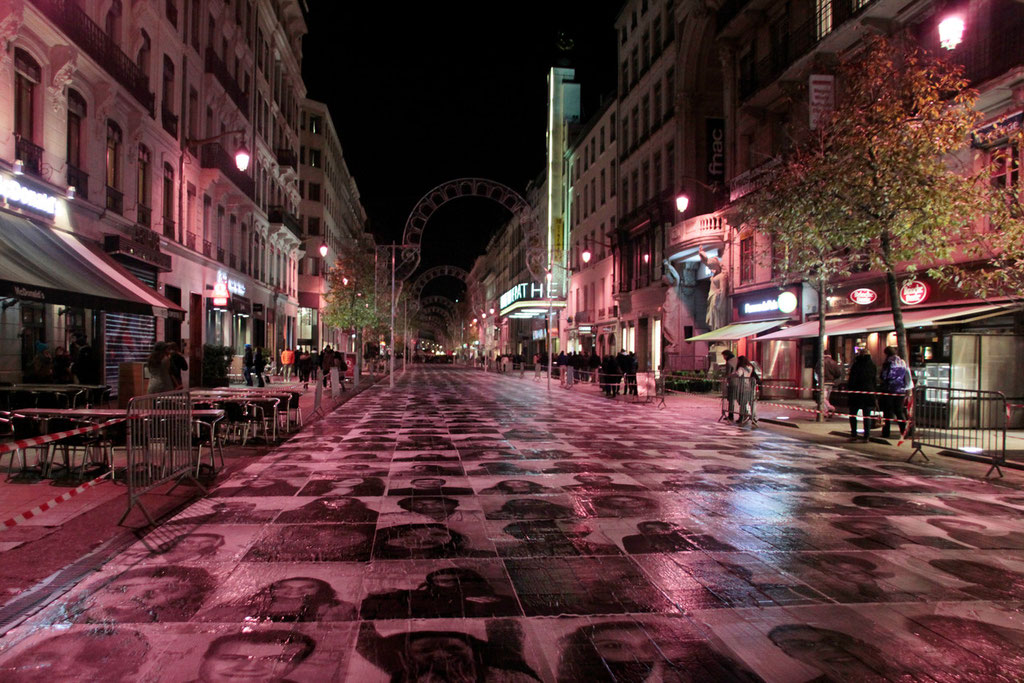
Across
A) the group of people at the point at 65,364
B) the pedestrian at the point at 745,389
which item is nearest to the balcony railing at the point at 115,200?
the group of people at the point at 65,364

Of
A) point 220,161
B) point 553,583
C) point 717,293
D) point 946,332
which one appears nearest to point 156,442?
point 553,583

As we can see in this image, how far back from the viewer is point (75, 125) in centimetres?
1844

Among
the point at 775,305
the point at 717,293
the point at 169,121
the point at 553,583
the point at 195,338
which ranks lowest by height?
the point at 553,583

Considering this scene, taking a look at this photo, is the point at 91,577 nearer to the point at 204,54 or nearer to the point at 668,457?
the point at 668,457

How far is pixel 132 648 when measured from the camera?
13.7ft

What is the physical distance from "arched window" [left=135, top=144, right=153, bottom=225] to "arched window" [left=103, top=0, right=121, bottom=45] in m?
3.23

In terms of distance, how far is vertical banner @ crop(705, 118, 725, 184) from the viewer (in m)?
31.0

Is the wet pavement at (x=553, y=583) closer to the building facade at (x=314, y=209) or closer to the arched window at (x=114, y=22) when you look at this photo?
the arched window at (x=114, y=22)

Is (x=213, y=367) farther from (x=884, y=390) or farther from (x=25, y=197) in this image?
(x=884, y=390)

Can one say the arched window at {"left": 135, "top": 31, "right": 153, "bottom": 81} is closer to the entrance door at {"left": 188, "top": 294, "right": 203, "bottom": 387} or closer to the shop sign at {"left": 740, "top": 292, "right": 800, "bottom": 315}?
the entrance door at {"left": 188, "top": 294, "right": 203, "bottom": 387}

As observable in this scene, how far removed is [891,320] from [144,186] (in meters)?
22.6

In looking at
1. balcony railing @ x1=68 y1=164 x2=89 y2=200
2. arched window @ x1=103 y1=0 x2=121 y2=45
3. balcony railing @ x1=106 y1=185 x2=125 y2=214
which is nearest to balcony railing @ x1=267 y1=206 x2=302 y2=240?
arched window @ x1=103 y1=0 x2=121 y2=45

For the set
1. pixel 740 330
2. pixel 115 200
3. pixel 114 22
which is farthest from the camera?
pixel 740 330

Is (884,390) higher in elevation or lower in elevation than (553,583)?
higher
